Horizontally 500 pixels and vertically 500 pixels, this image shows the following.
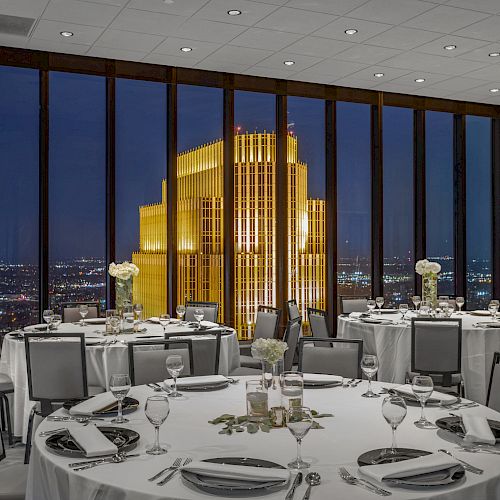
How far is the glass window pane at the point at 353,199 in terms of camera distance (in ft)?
32.1

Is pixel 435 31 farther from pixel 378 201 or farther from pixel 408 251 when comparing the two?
pixel 408 251

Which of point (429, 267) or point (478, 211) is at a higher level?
point (478, 211)

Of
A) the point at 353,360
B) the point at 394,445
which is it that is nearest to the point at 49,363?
the point at 353,360

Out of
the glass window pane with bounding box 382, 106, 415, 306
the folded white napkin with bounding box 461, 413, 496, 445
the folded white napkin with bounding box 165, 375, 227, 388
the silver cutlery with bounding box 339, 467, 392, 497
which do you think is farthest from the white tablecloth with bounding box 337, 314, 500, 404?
the silver cutlery with bounding box 339, 467, 392, 497

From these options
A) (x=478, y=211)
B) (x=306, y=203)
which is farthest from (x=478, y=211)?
(x=306, y=203)

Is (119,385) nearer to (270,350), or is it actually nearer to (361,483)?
(270,350)

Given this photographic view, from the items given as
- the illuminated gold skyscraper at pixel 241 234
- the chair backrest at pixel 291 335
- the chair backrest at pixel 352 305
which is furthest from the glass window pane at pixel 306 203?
the chair backrest at pixel 291 335

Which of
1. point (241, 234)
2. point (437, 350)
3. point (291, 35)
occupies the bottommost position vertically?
point (437, 350)

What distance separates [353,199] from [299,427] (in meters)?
7.95

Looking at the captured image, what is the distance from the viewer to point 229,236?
9.03 m

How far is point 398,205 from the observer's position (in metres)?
10.2

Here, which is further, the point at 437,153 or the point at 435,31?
the point at 437,153

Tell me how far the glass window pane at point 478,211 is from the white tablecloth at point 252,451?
8.03 m

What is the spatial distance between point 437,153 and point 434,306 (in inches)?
160
